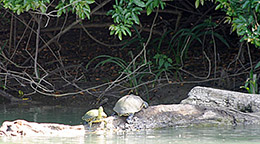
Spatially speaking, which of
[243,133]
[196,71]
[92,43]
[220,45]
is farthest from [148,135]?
[92,43]

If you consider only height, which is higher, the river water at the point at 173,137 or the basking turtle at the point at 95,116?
the basking turtle at the point at 95,116

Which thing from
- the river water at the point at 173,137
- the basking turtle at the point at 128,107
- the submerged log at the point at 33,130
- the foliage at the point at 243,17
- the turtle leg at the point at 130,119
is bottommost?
the river water at the point at 173,137

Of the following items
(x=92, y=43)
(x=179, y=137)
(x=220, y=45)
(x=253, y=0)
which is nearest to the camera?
(x=179, y=137)

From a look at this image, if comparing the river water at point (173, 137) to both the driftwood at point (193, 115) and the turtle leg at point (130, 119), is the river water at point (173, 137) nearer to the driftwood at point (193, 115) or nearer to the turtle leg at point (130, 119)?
the driftwood at point (193, 115)

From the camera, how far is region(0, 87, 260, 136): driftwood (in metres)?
5.98

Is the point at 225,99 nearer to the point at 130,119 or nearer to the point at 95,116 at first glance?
the point at 130,119

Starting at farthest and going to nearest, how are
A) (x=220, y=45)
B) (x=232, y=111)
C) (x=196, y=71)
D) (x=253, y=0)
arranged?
(x=220, y=45), (x=196, y=71), (x=232, y=111), (x=253, y=0)

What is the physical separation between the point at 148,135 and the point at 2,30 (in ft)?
29.2

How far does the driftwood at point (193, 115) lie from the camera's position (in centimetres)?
598

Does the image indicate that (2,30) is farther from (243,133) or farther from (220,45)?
(243,133)

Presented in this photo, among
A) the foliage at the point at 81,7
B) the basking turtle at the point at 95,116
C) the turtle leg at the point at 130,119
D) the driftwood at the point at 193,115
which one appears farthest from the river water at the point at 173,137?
the foliage at the point at 81,7

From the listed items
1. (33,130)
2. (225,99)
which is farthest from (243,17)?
(33,130)

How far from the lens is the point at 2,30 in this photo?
13289 mm

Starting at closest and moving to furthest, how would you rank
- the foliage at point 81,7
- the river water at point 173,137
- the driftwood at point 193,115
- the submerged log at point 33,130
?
the river water at point 173,137 < the submerged log at point 33,130 < the foliage at point 81,7 < the driftwood at point 193,115
